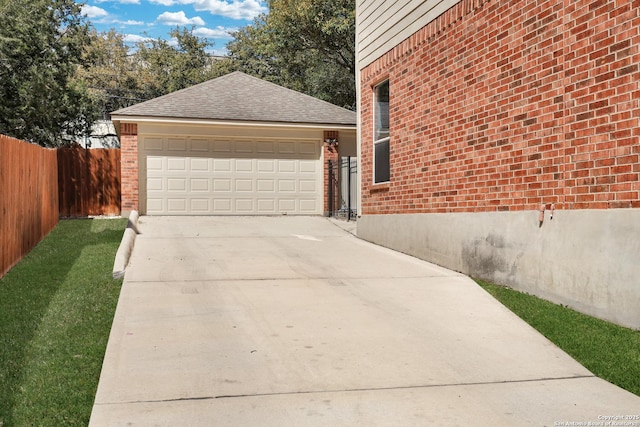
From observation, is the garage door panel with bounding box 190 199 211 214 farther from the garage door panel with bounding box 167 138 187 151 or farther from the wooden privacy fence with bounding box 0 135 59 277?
the wooden privacy fence with bounding box 0 135 59 277

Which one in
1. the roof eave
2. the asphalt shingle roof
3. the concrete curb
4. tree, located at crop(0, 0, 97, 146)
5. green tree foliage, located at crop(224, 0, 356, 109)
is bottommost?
the concrete curb

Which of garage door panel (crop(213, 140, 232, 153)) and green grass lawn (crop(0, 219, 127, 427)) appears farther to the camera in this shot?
garage door panel (crop(213, 140, 232, 153))

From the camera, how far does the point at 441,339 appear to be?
5.20 metres

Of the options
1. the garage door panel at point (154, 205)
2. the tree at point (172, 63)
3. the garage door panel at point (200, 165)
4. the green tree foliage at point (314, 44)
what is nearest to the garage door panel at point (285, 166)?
the garage door panel at point (200, 165)

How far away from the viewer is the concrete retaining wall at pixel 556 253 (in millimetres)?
5168

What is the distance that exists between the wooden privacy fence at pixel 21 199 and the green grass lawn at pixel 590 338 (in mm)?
6568

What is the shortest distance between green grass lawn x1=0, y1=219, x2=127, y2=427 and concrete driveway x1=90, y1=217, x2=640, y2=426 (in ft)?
0.53

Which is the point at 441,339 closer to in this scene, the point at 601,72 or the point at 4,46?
the point at 601,72

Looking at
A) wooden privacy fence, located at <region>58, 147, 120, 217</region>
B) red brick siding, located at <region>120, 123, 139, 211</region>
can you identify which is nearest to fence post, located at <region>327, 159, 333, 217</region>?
red brick siding, located at <region>120, 123, 139, 211</region>

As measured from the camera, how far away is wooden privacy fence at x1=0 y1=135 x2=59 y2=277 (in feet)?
26.6

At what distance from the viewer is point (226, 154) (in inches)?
612

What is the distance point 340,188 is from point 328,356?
1137 cm

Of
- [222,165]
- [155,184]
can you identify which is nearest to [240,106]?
[222,165]

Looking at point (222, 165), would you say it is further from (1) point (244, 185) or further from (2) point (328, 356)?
(2) point (328, 356)
